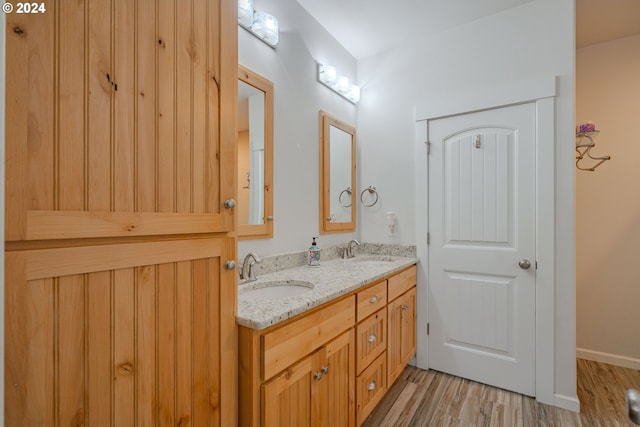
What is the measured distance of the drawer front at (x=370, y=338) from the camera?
162cm

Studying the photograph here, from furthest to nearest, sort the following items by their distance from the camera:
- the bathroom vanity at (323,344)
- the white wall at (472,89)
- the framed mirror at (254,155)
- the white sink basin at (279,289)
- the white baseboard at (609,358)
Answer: the white baseboard at (609,358), the white wall at (472,89), the framed mirror at (254,155), the white sink basin at (279,289), the bathroom vanity at (323,344)

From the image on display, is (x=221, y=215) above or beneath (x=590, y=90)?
beneath

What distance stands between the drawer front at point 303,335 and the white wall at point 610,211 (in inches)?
93.4

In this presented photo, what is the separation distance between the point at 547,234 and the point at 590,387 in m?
1.19

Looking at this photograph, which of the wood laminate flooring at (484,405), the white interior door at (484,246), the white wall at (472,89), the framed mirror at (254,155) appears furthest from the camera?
the white interior door at (484,246)

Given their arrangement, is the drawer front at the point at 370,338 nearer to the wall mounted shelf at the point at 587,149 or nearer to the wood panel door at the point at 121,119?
the wood panel door at the point at 121,119

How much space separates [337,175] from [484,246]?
3.96 ft

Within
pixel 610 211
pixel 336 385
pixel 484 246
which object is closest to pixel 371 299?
pixel 336 385

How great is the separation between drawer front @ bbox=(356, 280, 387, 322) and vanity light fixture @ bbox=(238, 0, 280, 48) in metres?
1.54

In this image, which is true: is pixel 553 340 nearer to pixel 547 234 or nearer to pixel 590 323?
pixel 547 234

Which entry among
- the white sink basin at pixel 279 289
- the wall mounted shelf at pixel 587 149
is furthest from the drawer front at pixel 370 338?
the wall mounted shelf at pixel 587 149

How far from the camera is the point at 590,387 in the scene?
2.16 metres

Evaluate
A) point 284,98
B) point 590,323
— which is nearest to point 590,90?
point 590,323

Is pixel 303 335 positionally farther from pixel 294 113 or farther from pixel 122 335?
pixel 294 113
